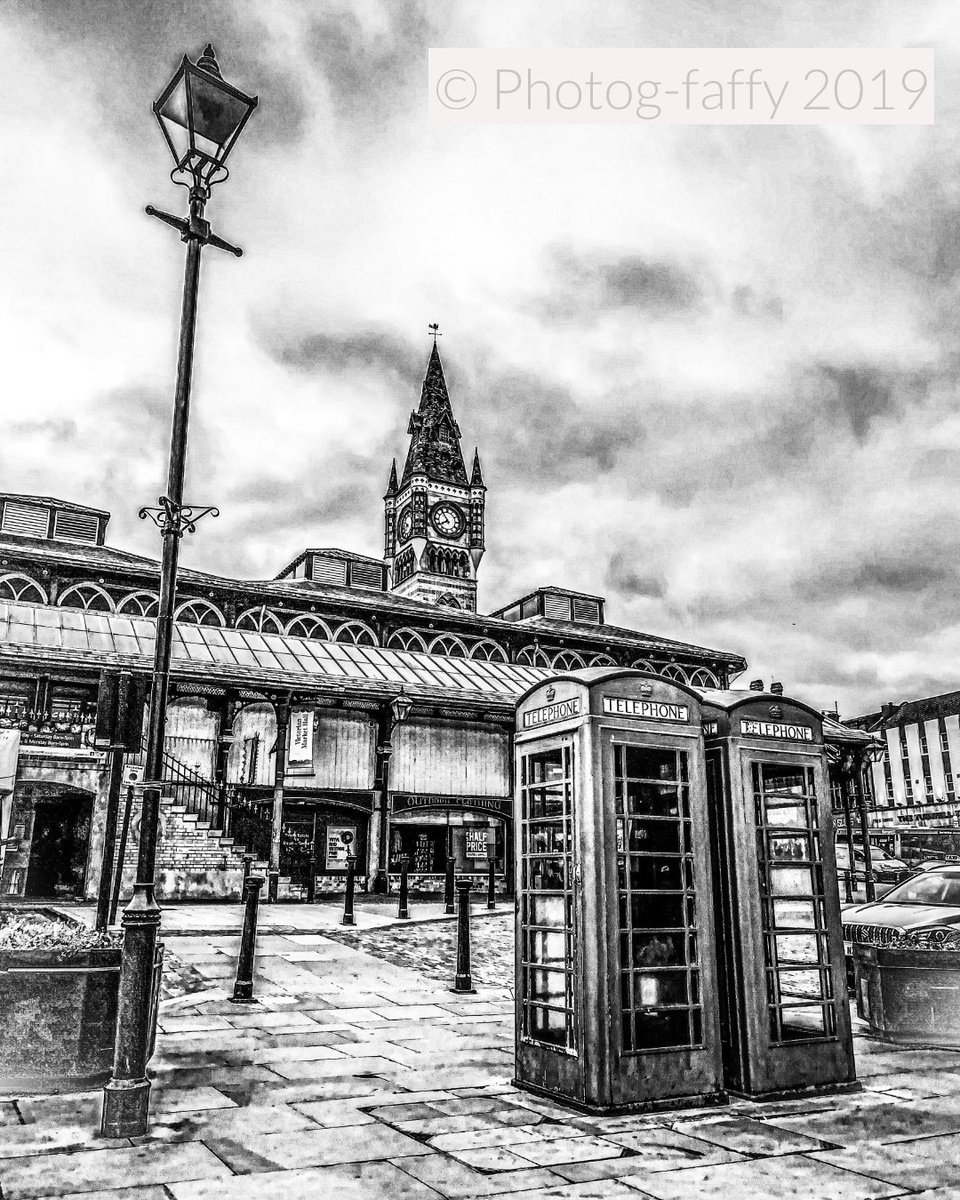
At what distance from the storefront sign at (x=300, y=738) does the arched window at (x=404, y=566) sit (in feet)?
255

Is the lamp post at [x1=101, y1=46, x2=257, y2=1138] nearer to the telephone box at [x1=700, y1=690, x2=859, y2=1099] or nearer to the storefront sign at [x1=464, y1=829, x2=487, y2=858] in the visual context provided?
the telephone box at [x1=700, y1=690, x2=859, y2=1099]

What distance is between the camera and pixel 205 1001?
876cm

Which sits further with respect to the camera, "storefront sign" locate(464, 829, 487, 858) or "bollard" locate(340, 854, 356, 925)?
"storefront sign" locate(464, 829, 487, 858)

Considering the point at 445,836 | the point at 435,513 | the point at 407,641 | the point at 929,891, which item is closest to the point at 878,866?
the point at 445,836

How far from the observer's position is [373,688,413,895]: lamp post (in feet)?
75.5

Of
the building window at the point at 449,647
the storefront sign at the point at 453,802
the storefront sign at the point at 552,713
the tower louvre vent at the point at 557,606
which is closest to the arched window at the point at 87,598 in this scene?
the storefront sign at the point at 453,802

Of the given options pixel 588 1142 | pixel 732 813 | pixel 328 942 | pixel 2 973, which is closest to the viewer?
pixel 588 1142

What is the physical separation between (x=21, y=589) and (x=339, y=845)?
1132 centimetres

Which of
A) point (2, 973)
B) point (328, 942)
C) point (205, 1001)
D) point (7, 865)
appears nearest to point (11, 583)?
point (7, 865)

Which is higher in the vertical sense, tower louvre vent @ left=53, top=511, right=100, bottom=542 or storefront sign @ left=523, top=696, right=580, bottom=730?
tower louvre vent @ left=53, top=511, right=100, bottom=542

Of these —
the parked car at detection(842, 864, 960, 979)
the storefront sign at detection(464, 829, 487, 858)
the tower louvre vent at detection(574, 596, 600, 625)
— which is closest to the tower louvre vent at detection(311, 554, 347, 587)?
the tower louvre vent at detection(574, 596, 600, 625)

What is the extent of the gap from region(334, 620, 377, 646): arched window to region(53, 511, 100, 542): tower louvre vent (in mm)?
9794

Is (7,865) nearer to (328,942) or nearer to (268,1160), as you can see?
(328,942)

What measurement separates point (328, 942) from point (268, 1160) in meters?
8.83
